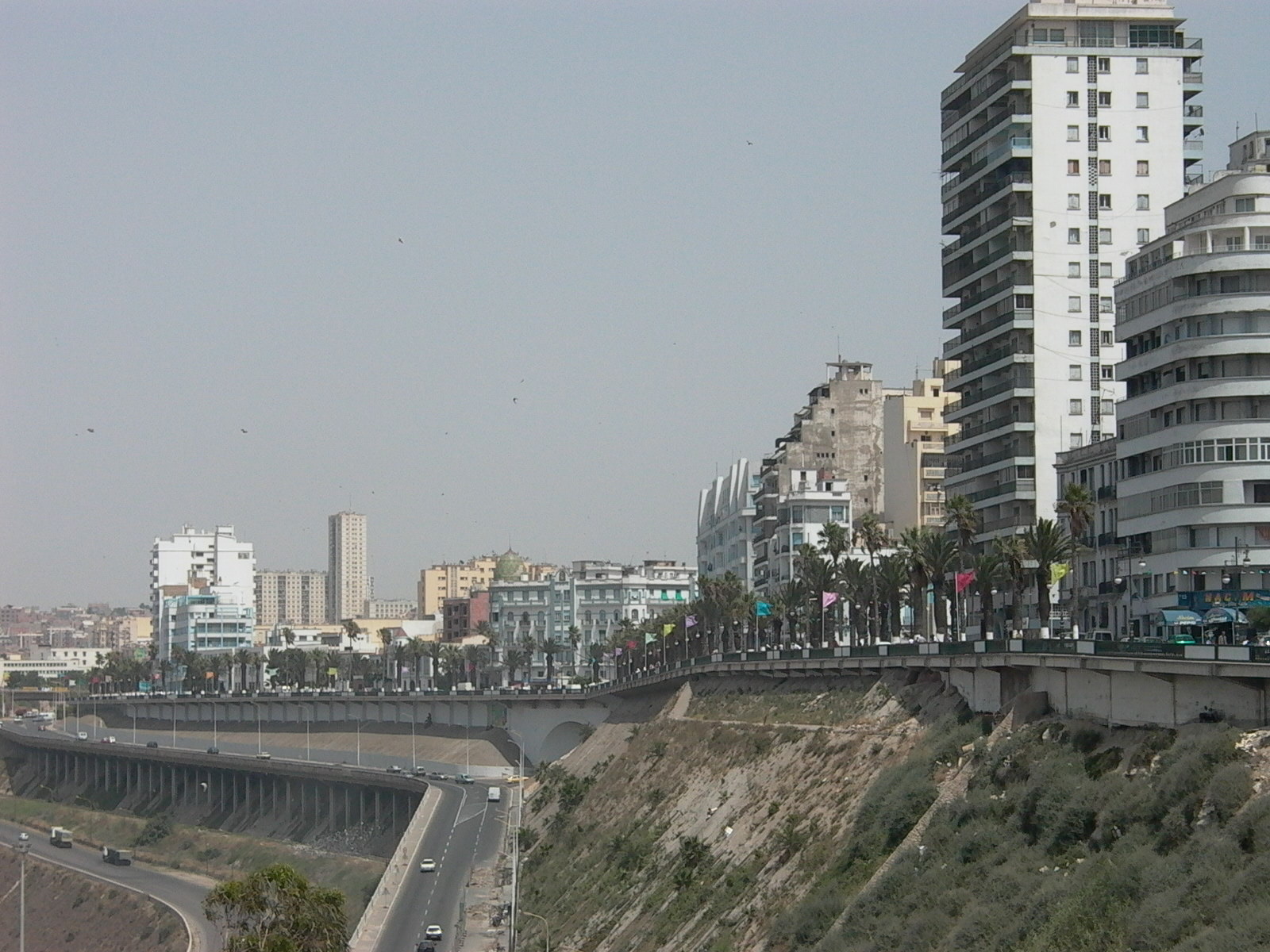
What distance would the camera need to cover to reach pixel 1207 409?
294 ft

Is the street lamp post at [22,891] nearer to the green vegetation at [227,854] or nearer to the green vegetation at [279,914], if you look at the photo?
the green vegetation at [227,854]

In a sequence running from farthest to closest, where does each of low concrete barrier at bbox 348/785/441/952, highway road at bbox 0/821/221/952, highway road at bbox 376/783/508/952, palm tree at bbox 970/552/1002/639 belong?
highway road at bbox 0/821/221/952 → highway road at bbox 376/783/508/952 → palm tree at bbox 970/552/1002/639 → low concrete barrier at bbox 348/785/441/952

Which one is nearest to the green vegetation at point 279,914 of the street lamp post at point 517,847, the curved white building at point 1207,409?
the street lamp post at point 517,847

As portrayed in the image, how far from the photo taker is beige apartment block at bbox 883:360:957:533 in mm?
162000

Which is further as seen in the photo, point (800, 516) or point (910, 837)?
point (800, 516)

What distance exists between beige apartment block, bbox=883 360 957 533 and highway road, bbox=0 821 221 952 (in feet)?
208

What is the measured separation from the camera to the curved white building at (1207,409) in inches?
3482

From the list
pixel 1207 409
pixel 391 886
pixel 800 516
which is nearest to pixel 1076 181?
pixel 1207 409

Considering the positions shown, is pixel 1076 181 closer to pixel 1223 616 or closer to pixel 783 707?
pixel 783 707

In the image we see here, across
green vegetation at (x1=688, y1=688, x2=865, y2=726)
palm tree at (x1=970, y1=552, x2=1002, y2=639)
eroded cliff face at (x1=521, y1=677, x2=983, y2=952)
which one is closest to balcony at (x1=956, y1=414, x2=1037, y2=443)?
palm tree at (x1=970, y1=552, x2=1002, y2=639)

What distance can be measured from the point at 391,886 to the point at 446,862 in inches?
322

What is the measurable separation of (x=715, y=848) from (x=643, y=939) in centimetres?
685

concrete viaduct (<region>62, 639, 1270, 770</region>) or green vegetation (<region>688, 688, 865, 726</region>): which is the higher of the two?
concrete viaduct (<region>62, 639, 1270, 770</region>)

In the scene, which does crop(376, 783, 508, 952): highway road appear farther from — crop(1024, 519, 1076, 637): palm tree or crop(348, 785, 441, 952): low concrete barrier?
crop(1024, 519, 1076, 637): palm tree
